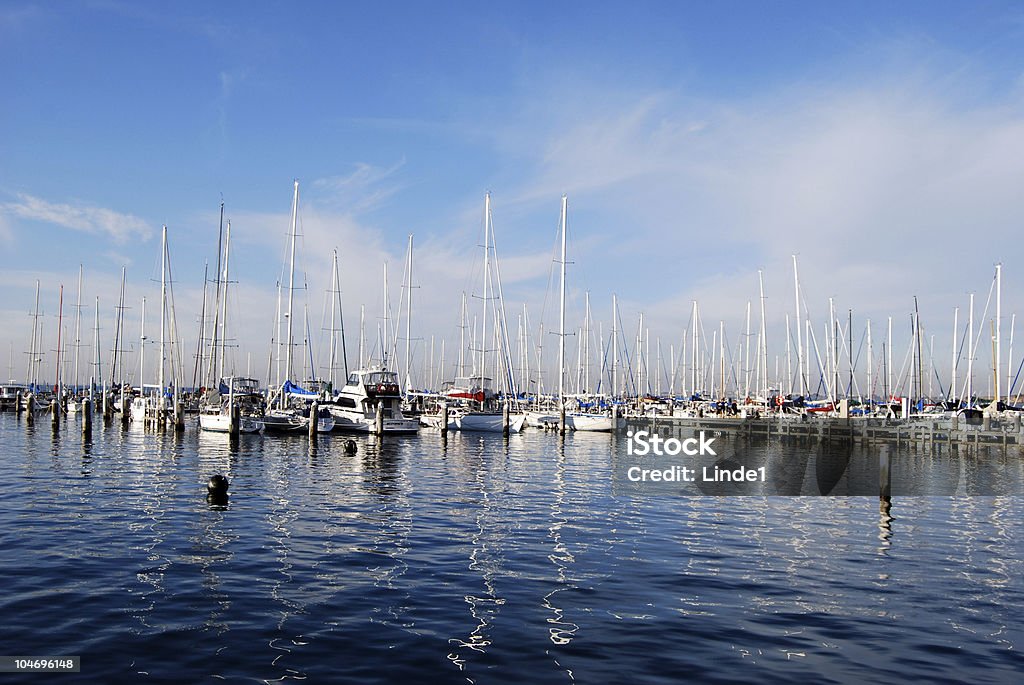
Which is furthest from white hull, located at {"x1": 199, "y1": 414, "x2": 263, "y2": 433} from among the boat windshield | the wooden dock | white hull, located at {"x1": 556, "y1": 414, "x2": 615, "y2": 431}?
the wooden dock

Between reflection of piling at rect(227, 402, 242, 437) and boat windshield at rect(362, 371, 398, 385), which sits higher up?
boat windshield at rect(362, 371, 398, 385)

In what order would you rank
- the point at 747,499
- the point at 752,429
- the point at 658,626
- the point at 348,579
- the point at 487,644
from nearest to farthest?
the point at 487,644 → the point at 658,626 → the point at 348,579 → the point at 747,499 → the point at 752,429

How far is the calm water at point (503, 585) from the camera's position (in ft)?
37.4

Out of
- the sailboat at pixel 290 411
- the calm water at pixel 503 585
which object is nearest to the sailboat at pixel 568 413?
the sailboat at pixel 290 411

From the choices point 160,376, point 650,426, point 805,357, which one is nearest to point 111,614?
point 160,376

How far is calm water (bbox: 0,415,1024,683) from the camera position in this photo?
11.4m

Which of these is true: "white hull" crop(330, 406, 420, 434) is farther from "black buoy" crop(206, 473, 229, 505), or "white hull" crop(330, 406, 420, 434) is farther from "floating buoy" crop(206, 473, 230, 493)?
"black buoy" crop(206, 473, 229, 505)

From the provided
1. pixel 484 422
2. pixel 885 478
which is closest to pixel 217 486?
pixel 885 478

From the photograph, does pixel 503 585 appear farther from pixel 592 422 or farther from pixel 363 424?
pixel 592 422

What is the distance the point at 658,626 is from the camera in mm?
13094

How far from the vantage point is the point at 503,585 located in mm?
15711

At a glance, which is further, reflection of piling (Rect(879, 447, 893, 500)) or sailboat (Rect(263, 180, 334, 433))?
sailboat (Rect(263, 180, 334, 433))

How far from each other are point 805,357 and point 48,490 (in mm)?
77239

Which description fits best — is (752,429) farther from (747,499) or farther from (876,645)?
(876,645)
